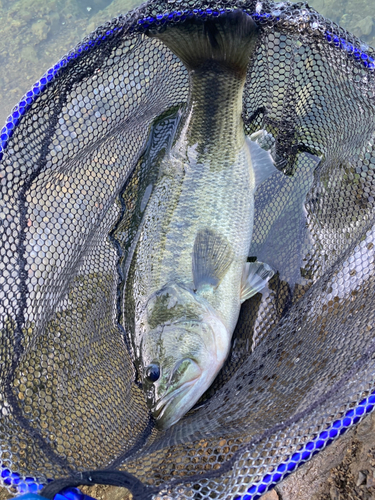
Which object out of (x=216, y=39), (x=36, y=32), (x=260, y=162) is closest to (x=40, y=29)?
(x=36, y=32)

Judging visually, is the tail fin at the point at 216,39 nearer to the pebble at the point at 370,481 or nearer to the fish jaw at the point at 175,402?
the fish jaw at the point at 175,402

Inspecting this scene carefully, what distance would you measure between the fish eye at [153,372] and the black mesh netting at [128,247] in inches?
16.1

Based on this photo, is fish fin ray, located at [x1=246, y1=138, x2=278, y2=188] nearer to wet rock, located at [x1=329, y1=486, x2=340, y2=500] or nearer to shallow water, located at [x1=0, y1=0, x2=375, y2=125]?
wet rock, located at [x1=329, y1=486, x2=340, y2=500]

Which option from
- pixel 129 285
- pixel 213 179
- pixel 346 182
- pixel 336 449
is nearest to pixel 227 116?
pixel 213 179

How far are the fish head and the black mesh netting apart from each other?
0.21 metres

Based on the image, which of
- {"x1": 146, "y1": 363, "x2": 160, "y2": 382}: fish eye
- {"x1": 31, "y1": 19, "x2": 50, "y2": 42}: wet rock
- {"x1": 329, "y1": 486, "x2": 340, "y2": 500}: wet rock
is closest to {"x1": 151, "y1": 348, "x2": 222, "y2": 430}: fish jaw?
{"x1": 146, "y1": 363, "x2": 160, "y2": 382}: fish eye

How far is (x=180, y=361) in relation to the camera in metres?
2.59

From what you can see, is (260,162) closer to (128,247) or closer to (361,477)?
(128,247)

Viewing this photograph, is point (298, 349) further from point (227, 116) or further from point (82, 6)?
point (82, 6)

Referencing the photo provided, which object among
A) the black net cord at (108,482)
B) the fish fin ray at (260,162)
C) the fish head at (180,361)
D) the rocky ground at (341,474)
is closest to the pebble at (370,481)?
the rocky ground at (341,474)

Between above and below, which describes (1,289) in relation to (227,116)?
below

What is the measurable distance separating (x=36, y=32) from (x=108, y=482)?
8.33 metres

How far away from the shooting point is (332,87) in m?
3.07

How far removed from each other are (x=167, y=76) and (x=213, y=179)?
1.11 metres
